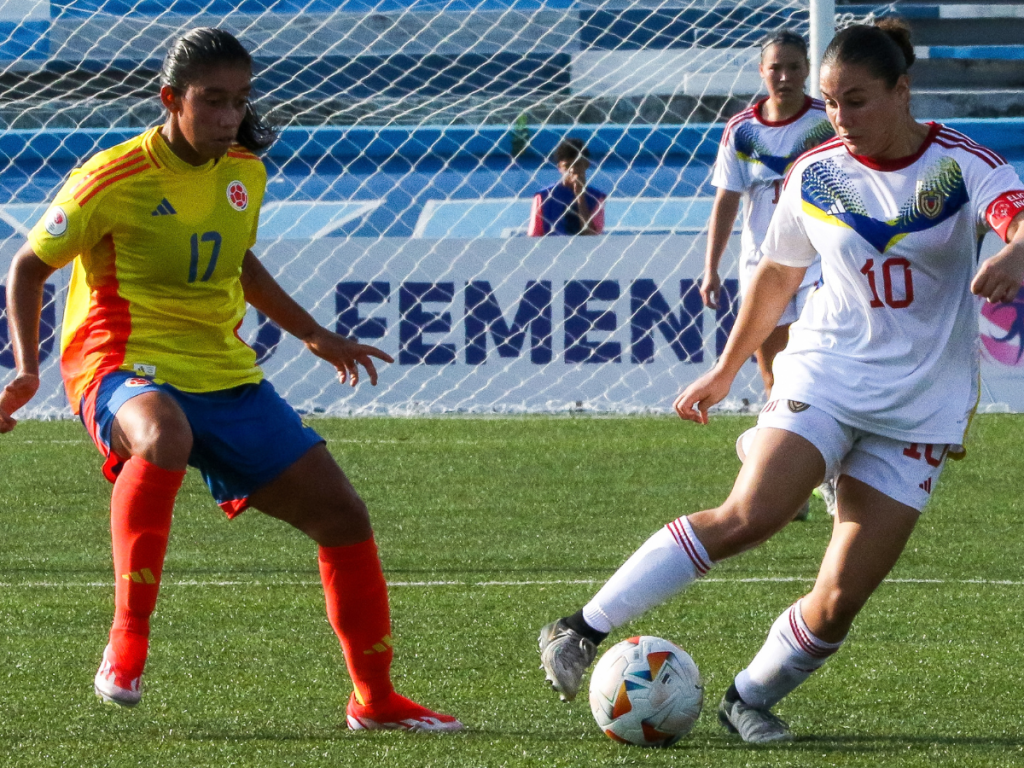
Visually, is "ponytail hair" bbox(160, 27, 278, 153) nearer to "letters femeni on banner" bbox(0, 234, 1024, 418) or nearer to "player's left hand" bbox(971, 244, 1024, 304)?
"player's left hand" bbox(971, 244, 1024, 304)

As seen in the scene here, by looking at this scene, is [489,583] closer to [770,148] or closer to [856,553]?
[856,553]

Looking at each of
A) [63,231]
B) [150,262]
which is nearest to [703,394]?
[150,262]

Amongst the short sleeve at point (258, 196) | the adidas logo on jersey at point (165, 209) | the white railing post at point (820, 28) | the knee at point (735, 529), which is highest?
the adidas logo on jersey at point (165, 209)

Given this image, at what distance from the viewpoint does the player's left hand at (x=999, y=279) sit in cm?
281

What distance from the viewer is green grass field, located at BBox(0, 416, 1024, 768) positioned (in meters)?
3.30

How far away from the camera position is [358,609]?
3527 mm

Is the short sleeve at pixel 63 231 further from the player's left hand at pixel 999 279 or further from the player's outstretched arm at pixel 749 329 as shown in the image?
the player's left hand at pixel 999 279

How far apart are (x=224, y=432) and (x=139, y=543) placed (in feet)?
1.03

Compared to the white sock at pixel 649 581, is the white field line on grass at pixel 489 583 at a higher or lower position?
lower

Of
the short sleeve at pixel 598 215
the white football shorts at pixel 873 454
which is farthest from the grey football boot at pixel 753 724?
the short sleeve at pixel 598 215

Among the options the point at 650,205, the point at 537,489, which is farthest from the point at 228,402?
the point at 650,205

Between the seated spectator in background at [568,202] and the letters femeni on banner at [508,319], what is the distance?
50.7 inches

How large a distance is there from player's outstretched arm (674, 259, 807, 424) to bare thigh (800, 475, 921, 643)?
1.12 feet

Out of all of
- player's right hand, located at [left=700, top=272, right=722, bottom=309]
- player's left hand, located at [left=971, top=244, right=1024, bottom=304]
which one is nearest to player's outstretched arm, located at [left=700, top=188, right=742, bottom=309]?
player's right hand, located at [left=700, top=272, right=722, bottom=309]
